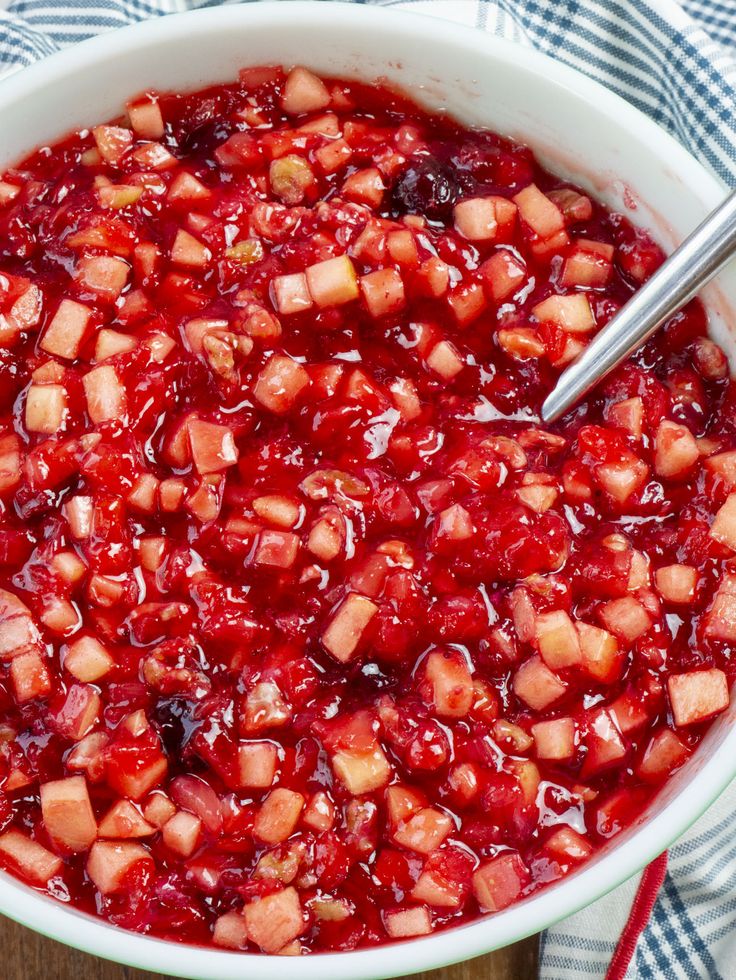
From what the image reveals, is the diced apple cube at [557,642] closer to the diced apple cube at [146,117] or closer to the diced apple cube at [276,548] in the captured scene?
the diced apple cube at [276,548]

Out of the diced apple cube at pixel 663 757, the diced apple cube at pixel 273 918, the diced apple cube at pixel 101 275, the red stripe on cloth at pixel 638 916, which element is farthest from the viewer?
the red stripe on cloth at pixel 638 916

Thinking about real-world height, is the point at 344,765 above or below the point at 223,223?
below

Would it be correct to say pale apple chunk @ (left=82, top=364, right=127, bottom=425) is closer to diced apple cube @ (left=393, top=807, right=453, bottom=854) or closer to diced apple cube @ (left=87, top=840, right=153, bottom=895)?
diced apple cube @ (left=87, top=840, right=153, bottom=895)

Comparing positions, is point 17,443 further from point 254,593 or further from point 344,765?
point 344,765

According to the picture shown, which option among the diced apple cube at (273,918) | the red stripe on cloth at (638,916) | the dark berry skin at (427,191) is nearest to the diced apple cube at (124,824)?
the diced apple cube at (273,918)

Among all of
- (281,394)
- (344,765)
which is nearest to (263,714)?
(344,765)

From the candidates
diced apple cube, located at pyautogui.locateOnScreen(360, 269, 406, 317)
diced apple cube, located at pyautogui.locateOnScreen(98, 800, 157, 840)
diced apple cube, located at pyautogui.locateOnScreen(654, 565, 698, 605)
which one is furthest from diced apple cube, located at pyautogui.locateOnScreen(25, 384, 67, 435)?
diced apple cube, located at pyautogui.locateOnScreen(654, 565, 698, 605)

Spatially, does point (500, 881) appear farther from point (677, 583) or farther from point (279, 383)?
point (279, 383)
